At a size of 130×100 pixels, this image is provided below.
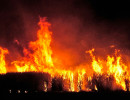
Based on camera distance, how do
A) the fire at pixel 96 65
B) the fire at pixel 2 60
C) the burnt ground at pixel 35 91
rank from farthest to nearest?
the fire at pixel 2 60
the fire at pixel 96 65
the burnt ground at pixel 35 91

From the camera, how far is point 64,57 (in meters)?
25.9

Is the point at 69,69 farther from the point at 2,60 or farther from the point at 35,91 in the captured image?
the point at 2,60

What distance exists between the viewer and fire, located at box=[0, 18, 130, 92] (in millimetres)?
21156

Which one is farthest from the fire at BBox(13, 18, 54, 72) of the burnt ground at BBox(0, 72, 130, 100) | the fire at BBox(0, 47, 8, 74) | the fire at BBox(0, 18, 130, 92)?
the burnt ground at BBox(0, 72, 130, 100)

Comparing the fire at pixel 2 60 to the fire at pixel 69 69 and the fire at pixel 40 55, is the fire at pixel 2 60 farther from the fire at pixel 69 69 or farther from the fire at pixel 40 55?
the fire at pixel 40 55

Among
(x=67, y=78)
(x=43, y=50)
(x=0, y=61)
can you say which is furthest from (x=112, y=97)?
(x=0, y=61)

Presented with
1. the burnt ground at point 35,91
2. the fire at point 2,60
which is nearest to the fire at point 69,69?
the fire at point 2,60

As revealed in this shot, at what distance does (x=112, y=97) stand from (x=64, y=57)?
403 inches

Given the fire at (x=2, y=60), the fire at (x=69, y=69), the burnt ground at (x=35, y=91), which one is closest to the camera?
the burnt ground at (x=35, y=91)

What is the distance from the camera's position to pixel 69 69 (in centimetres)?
2405

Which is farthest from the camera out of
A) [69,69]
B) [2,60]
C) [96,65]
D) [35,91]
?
[2,60]

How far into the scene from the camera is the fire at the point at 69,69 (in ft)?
69.4

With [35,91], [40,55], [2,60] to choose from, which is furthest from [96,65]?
[2,60]

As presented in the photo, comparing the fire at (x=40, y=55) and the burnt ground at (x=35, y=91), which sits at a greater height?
the fire at (x=40, y=55)
